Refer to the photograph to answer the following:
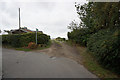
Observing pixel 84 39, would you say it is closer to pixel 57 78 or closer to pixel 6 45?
pixel 57 78

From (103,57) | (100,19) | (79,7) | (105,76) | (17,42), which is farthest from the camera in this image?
(17,42)

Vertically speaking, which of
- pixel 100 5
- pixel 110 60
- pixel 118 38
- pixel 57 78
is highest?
pixel 100 5

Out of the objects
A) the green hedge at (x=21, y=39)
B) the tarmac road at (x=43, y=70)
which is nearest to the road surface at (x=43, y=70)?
the tarmac road at (x=43, y=70)

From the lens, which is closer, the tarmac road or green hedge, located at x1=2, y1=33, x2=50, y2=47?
the tarmac road

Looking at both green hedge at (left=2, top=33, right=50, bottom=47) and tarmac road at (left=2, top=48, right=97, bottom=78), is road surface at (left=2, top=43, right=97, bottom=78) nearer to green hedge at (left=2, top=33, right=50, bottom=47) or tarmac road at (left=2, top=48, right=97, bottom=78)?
tarmac road at (left=2, top=48, right=97, bottom=78)

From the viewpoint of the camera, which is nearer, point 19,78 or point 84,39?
point 19,78

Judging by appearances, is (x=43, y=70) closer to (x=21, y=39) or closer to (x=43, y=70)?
(x=43, y=70)

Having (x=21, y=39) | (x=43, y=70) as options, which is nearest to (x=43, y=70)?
(x=43, y=70)

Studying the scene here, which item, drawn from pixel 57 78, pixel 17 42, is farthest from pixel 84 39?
pixel 17 42

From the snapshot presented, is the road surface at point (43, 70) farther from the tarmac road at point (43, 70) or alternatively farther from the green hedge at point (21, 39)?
the green hedge at point (21, 39)

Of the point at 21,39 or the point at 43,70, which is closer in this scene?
the point at 43,70

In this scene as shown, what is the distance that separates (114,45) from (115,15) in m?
2.19

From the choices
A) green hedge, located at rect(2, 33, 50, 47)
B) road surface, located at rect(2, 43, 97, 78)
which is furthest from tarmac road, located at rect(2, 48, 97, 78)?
green hedge, located at rect(2, 33, 50, 47)

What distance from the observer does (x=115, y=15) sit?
422 centimetres
